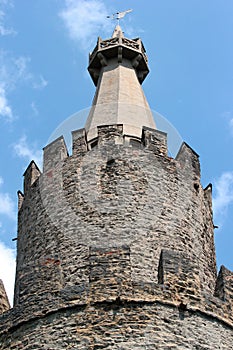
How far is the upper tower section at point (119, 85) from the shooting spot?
27250mm

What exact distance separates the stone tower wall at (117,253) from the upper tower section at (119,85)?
6.06 feet

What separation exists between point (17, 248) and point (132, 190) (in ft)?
12.0

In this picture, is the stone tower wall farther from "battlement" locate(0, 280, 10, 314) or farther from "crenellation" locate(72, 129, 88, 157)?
"battlement" locate(0, 280, 10, 314)

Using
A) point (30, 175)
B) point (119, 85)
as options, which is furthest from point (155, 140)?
point (119, 85)

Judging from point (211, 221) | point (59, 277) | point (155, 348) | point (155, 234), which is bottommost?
point (155, 348)

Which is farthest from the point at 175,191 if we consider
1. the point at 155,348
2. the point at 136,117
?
the point at 155,348

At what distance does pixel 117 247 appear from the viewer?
20016 millimetres

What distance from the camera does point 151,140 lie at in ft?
82.2

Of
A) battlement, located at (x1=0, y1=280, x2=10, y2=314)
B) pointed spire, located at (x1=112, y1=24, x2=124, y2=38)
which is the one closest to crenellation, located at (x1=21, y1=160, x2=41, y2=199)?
battlement, located at (x1=0, y1=280, x2=10, y2=314)

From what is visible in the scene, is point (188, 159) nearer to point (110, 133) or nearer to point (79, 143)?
point (110, 133)

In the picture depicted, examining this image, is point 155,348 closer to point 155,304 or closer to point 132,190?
point 155,304

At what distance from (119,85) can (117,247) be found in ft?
34.4

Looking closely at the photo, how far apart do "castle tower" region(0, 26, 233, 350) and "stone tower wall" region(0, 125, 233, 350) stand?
0.09 feet

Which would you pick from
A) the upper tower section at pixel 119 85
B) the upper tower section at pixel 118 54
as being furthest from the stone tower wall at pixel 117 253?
the upper tower section at pixel 118 54
